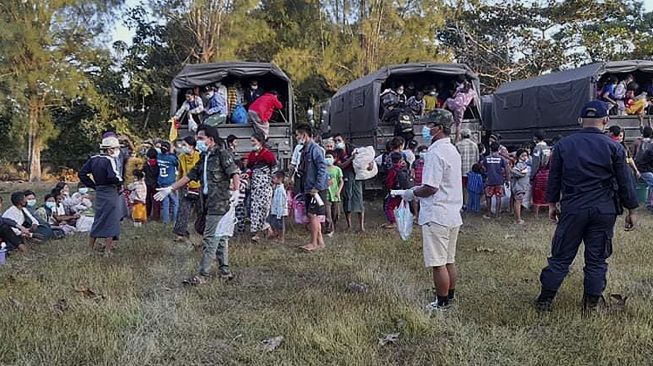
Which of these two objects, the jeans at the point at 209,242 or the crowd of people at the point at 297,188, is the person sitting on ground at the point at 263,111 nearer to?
the crowd of people at the point at 297,188

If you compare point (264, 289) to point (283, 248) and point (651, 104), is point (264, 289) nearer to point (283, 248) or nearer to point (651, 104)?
point (283, 248)

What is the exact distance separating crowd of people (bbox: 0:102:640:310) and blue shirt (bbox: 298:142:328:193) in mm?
18

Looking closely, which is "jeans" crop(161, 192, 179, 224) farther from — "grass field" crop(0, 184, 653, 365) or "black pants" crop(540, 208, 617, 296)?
"black pants" crop(540, 208, 617, 296)

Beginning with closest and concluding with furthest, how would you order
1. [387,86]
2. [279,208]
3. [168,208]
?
[279,208], [168,208], [387,86]

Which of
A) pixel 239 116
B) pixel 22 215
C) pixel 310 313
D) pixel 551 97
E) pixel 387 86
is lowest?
pixel 310 313

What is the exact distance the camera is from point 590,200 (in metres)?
4.99

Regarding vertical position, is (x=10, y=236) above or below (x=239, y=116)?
below

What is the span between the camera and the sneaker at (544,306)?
5193mm

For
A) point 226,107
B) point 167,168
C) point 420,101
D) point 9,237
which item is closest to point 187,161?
point 167,168

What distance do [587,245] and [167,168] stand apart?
7.01 metres

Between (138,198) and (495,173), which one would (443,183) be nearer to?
(495,173)

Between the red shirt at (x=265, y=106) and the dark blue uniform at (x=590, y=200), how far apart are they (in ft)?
22.3

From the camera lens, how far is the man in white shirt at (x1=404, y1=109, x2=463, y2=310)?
5.09m

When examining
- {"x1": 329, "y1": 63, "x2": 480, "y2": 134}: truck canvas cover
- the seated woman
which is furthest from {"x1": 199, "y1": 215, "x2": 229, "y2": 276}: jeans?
{"x1": 329, "y1": 63, "x2": 480, "y2": 134}: truck canvas cover
